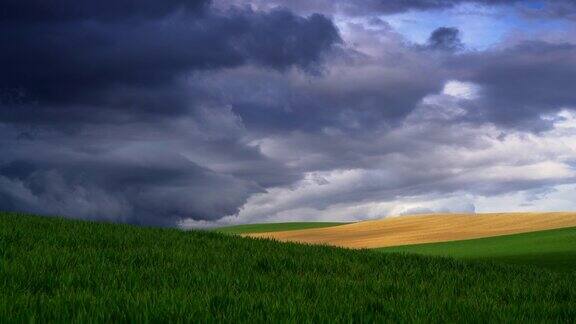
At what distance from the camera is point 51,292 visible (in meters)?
9.34

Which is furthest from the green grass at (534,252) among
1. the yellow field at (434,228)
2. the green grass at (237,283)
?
the yellow field at (434,228)

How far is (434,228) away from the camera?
73.5 metres

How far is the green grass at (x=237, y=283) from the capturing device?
25.5 feet


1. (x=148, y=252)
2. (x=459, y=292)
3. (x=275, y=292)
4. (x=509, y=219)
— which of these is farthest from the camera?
(x=509, y=219)

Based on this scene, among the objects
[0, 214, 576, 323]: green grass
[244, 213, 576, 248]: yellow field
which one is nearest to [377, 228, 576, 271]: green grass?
[0, 214, 576, 323]: green grass

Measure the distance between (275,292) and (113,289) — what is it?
7.97 feet

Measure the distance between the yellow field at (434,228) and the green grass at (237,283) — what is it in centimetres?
3934

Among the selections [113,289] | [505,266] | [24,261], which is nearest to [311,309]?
[113,289]

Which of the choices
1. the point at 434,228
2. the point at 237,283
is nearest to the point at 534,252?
the point at 237,283

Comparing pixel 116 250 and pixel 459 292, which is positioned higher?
pixel 116 250

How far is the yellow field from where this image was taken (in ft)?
203

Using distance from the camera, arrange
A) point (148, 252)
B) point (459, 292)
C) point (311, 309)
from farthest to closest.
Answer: point (148, 252) → point (459, 292) → point (311, 309)

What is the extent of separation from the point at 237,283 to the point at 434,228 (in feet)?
215

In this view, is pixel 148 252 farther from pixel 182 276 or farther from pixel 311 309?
pixel 311 309
